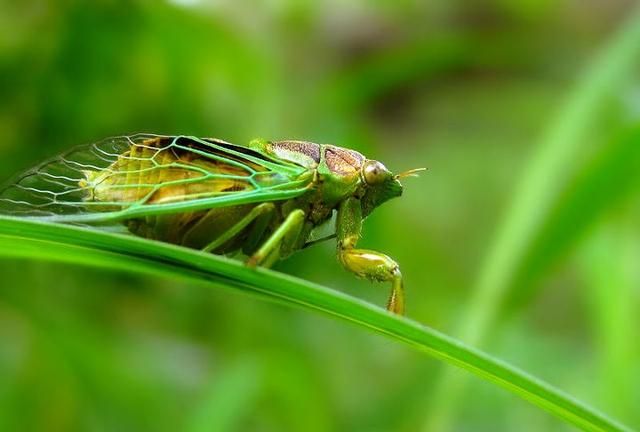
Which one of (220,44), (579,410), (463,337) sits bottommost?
(463,337)

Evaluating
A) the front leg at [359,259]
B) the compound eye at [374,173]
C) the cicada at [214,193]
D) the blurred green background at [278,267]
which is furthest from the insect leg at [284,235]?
the blurred green background at [278,267]

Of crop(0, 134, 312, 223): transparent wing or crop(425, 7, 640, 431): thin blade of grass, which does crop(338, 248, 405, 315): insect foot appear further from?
crop(425, 7, 640, 431): thin blade of grass

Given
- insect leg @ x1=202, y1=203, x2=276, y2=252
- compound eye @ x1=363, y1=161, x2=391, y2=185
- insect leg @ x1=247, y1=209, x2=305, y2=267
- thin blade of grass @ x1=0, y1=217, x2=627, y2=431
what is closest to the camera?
thin blade of grass @ x1=0, y1=217, x2=627, y2=431

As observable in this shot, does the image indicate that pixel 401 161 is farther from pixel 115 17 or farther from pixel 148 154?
pixel 148 154

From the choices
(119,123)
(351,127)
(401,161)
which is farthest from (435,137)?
(119,123)

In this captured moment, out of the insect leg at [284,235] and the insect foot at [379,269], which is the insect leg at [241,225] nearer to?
the insect leg at [284,235]

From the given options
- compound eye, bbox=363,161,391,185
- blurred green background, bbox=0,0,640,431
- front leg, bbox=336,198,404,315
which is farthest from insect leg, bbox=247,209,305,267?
blurred green background, bbox=0,0,640,431

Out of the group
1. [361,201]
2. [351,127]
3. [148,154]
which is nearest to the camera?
[148,154]
